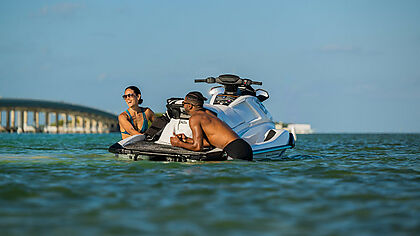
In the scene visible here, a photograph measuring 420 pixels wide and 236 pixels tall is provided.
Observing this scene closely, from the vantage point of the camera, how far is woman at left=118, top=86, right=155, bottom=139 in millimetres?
12117

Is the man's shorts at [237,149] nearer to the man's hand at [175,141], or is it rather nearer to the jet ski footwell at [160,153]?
the jet ski footwell at [160,153]

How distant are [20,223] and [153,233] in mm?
1216

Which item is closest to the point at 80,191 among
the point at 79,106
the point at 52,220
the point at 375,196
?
the point at 52,220

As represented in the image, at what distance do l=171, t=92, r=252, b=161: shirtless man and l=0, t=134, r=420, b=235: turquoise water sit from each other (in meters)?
0.76

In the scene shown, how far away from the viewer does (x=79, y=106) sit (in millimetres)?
119438

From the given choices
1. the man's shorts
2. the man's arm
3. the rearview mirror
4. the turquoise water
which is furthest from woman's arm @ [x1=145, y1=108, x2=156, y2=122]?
the turquoise water

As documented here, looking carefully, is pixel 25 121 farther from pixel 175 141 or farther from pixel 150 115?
pixel 175 141

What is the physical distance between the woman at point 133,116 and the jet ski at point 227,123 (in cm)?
48

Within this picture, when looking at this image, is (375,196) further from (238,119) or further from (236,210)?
(238,119)

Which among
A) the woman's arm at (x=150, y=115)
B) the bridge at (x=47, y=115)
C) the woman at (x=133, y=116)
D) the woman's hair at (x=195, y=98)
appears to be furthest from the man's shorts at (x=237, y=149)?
the bridge at (x=47, y=115)

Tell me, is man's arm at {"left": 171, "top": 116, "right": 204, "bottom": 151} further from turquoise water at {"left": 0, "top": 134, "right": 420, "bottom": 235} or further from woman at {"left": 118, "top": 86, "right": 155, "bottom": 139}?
woman at {"left": 118, "top": 86, "right": 155, "bottom": 139}

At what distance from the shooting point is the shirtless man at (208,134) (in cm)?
1011

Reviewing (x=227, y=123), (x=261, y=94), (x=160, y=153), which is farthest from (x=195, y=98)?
(x=261, y=94)

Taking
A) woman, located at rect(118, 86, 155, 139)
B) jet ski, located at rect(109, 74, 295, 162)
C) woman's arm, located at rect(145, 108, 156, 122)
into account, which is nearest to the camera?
jet ski, located at rect(109, 74, 295, 162)
